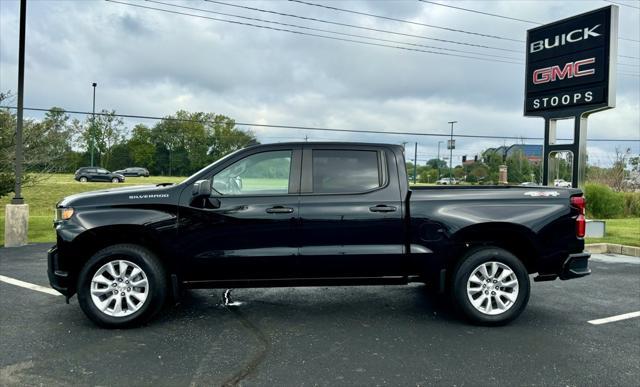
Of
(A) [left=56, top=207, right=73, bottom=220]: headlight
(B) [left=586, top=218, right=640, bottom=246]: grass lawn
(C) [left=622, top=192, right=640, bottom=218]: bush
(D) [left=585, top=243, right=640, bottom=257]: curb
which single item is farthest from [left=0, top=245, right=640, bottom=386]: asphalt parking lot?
(C) [left=622, top=192, right=640, bottom=218]: bush

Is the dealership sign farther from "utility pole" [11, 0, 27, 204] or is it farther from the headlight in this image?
"utility pole" [11, 0, 27, 204]

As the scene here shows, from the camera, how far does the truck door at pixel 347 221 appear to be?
459 cm

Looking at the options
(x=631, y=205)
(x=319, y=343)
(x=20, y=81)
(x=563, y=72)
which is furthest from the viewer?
(x=631, y=205)

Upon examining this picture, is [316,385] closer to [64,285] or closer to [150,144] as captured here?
[64,285]

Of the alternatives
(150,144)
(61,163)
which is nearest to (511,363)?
(61,163)

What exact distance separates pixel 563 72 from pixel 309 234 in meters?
10.3

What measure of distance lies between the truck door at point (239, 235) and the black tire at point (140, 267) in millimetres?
330

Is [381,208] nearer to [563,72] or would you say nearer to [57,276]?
[57,276]

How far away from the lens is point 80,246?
4.54m

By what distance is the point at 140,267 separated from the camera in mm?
4473

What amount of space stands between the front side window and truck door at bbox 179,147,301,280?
2.4 inches

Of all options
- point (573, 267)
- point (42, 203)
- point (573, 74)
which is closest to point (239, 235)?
point (573, 267)

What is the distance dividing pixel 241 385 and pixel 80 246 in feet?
7.65

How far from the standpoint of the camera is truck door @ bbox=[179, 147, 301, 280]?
14.9 ft
